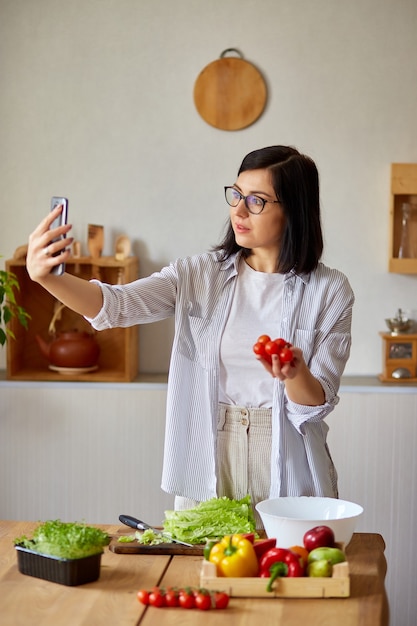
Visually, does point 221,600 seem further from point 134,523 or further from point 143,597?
point 134,523

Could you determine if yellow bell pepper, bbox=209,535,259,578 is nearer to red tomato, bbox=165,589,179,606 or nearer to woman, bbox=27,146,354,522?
red tomato, bbox=165,589,179,606

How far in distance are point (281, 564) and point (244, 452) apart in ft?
1.82

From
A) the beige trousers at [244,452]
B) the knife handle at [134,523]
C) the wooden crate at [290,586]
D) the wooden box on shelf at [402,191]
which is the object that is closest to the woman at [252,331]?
the beige trousers at [244,452]

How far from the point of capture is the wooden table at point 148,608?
1773 millimetres

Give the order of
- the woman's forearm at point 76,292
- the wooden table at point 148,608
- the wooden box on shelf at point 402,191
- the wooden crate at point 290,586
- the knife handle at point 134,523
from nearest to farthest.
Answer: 1. the wooden table at point 148,608
2. the wooden crate at point 290,586
3. the woman's forearm at point 76,292
4. the knife handle at point 134,523
5. the wooden box on shelf at point 402,191

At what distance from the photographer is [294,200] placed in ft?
7.86

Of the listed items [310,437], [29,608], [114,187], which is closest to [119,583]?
[29,608]

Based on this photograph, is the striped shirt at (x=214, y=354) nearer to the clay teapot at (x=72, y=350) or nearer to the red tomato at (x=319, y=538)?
the red tomato at (x=319, y=538)

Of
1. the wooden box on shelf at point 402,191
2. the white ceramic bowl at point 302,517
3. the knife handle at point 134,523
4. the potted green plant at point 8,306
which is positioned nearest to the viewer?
the white ceramic bowl at point 302,517

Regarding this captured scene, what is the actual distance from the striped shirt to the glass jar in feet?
5.07

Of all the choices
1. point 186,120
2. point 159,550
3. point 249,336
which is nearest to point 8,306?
point 186,120

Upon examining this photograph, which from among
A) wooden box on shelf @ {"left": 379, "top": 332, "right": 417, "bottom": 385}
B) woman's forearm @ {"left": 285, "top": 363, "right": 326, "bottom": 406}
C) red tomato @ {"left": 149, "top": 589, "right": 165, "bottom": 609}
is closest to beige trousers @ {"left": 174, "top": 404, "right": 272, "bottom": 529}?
woman's forearm @ {"left": 285, "top": 363, "right": 326, "bottom": 406}

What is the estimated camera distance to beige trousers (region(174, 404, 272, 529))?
2.39 meters

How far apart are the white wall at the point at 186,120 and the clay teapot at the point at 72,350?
0.95 ft
